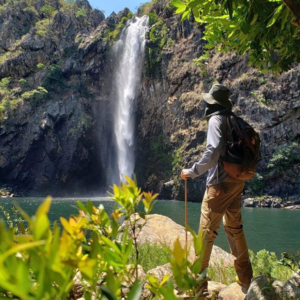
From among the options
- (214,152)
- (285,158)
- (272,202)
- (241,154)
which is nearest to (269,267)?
(241,154)

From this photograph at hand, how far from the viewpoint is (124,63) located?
3803cm

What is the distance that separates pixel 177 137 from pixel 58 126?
1521cm

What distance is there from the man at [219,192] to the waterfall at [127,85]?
104 feet

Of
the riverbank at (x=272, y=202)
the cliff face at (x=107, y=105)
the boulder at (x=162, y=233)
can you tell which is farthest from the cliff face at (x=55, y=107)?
the boulder at (x=162, y=233)

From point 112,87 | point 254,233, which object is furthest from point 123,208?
point 112,87

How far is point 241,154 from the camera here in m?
2.99

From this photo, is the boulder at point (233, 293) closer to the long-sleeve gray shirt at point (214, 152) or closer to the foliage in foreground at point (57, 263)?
the long-sleeve gray shirt at point (214, 152)

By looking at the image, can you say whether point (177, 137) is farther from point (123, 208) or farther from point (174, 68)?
point (123, 208)

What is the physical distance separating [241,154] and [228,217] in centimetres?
69

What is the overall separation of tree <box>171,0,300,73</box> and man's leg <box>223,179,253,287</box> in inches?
52.7

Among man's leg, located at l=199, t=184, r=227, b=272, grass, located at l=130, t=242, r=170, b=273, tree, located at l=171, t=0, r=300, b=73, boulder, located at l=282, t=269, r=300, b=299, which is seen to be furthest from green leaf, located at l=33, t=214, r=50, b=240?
grass, located at l=130, t=242, r=170, b=273

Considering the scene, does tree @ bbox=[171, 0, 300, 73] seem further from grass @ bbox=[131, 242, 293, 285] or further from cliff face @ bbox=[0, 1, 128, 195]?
cliff face @ bbox=[0, 1, 128, 195]

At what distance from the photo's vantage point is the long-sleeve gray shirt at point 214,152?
3.02 metres

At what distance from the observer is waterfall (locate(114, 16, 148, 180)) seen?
36000 mm
